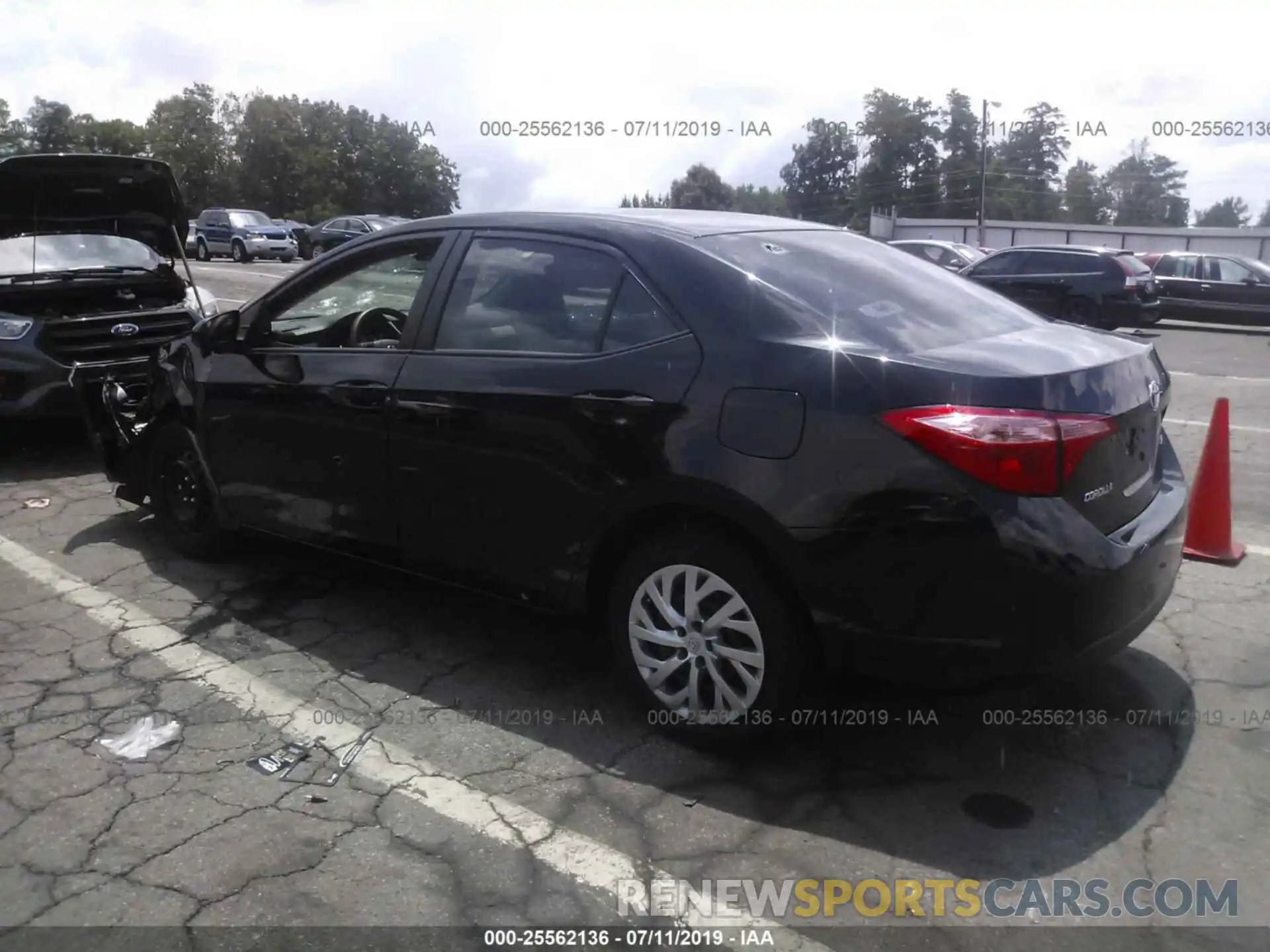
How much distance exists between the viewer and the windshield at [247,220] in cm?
3134

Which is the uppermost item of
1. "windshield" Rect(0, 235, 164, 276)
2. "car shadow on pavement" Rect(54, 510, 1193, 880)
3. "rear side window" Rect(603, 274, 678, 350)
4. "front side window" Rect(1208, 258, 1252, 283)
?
"windshield" Rect(0, 235, 164, 276)

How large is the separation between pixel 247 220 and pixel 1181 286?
1003 inches

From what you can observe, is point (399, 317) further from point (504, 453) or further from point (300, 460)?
point (504, 453)

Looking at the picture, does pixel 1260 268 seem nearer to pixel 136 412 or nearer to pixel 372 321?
pixel 372 321

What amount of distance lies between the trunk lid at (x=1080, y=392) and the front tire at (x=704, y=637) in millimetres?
709

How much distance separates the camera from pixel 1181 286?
63.3 ft

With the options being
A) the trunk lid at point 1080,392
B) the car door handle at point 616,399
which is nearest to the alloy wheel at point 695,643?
the car door handle at point 616,399

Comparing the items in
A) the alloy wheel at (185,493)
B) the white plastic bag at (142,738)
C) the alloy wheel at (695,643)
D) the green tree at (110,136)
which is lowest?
the white plastic bag at (142,738)

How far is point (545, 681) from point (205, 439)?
7.06 ft

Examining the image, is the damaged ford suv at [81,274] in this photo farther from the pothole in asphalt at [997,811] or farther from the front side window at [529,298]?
the pothole in asphalt at [997,811]

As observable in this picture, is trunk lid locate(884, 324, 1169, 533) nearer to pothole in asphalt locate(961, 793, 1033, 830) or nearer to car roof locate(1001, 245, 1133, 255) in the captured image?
pothole in asphalt locate(961, 793, 1033, 830)

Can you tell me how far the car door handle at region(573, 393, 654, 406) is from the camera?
3.27m

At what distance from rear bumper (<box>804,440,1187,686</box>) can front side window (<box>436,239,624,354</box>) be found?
44.5 inches

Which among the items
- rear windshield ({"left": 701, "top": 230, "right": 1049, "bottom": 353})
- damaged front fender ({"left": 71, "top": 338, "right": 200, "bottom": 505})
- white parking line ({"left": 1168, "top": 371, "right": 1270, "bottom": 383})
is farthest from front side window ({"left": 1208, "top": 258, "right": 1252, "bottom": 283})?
damaged front fender ({"left": 71, "top": 338, "right": 200, "bottom": 505})
